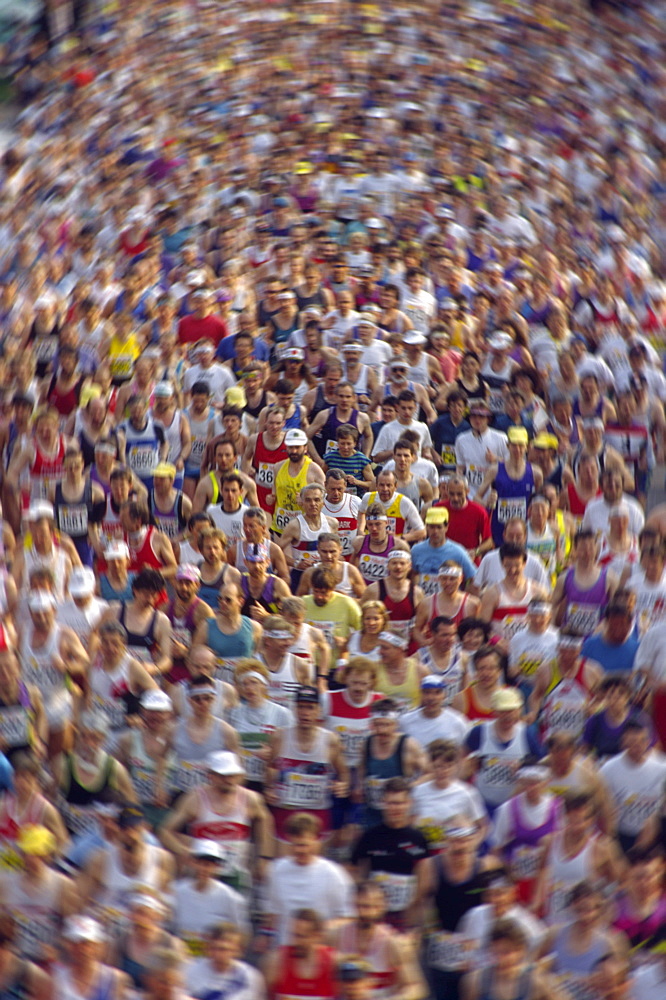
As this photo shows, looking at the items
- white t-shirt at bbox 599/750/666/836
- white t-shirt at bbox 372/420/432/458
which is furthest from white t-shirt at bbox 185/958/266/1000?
white t-shirt at bbox 372/420/432/458

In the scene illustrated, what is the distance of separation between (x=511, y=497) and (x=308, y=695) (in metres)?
3.41

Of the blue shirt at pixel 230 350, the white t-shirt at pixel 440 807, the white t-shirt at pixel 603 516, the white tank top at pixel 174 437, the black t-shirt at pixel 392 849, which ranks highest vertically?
the black t-shirt at pixel 392 849

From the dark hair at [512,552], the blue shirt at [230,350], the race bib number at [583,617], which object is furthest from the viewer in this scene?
the blue shirt at [230,350]

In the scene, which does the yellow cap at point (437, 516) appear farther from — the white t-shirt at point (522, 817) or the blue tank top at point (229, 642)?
the white t-shirt at point (522, 817)

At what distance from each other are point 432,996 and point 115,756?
204cm

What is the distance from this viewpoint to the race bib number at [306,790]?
22.5 ft

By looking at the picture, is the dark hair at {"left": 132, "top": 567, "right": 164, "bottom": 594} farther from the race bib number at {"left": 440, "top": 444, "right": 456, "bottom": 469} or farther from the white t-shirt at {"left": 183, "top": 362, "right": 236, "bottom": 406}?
the white t-shirt at {"left": 183, "top": 362, "right": 236, "bottom": 406}

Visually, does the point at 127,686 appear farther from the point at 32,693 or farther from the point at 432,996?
the point at 432,996

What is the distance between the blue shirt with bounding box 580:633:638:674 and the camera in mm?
7469

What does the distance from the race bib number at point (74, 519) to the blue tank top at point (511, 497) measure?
9.68 ft

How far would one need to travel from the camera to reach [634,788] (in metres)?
6.51

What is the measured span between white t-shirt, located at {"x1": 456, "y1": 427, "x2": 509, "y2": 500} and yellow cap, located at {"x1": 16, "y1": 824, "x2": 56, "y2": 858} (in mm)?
4989

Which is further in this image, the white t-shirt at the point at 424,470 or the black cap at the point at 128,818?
the white t-shirt at the point at 424,470

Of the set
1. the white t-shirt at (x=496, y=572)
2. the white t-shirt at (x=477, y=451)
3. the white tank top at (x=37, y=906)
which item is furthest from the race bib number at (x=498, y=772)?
the white t-shirt at (x=477, y=451)
